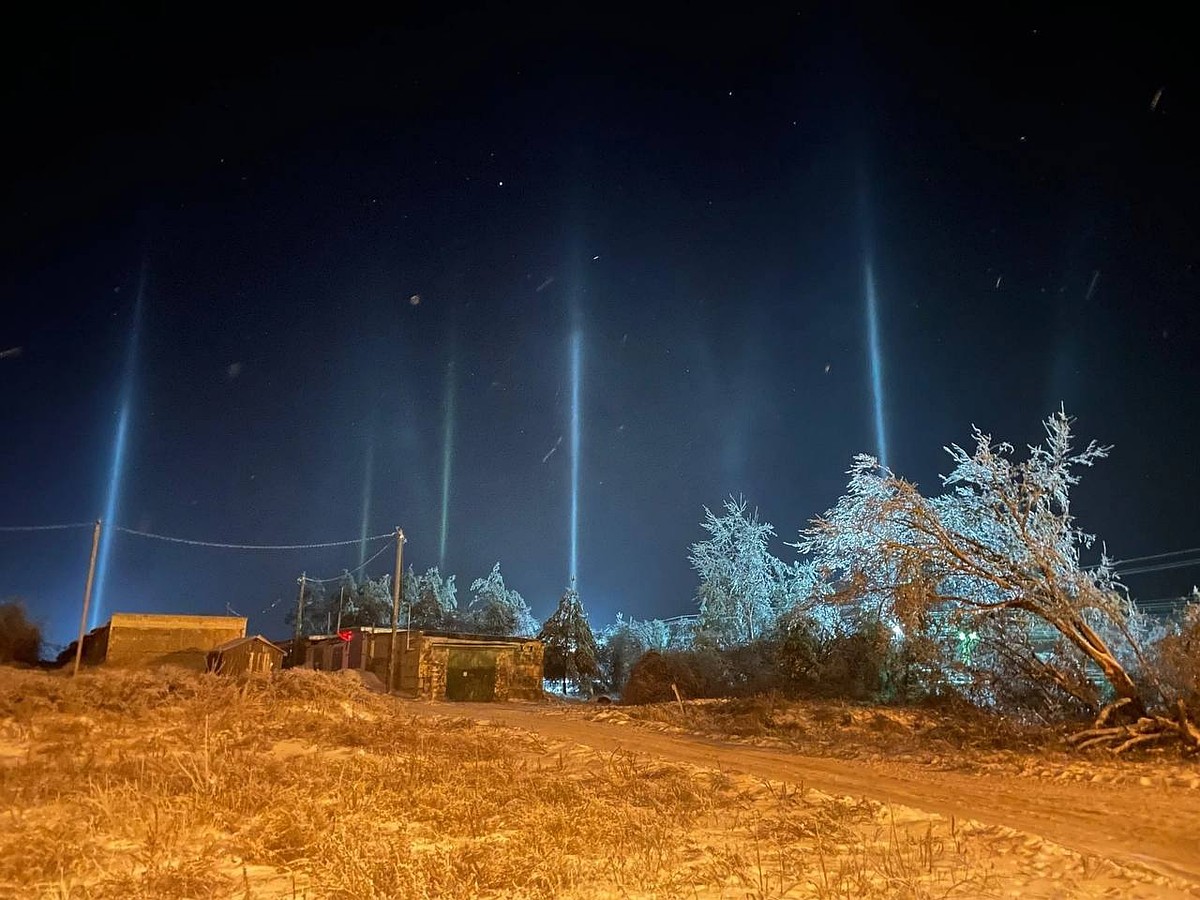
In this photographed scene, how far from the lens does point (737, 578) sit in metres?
43.4

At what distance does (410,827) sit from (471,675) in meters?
29.7

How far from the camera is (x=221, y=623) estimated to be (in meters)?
42.5

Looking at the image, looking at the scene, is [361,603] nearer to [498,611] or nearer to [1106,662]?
[498,611]

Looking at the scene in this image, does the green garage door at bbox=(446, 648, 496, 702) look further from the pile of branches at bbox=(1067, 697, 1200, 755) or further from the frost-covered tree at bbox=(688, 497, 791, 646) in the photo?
the pile of branches at bbox=(1067, 697, 1200, 755)

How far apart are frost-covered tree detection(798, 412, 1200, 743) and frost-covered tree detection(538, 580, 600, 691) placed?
32.9 m

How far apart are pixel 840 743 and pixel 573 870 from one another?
11.7m

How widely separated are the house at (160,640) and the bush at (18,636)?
30.7ft

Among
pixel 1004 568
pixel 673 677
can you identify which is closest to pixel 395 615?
pixel 673 677

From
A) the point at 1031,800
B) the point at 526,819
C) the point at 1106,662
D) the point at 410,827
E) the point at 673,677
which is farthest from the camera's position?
the point at 673,677

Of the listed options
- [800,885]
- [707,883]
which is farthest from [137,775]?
[800,885]

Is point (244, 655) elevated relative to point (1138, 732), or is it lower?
elevated

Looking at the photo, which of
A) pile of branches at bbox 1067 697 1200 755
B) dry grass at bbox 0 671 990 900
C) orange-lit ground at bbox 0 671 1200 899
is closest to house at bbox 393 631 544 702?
orange-lit ground at bbox 0 671 1200 899

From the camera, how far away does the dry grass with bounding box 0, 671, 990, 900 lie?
6.14 m

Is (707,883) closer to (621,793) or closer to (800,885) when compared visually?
(800,885)
